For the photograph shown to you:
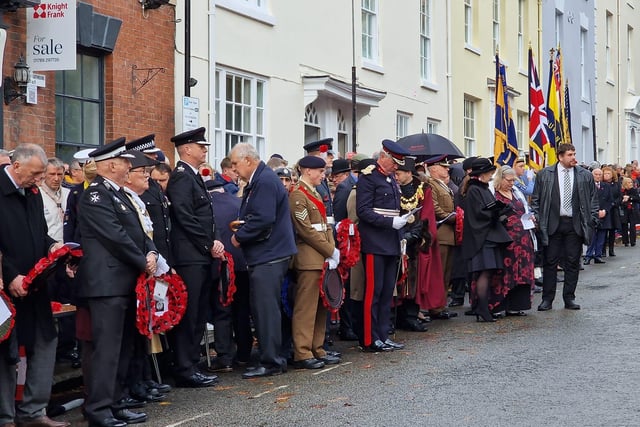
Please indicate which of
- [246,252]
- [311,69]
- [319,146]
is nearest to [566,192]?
[319,146]

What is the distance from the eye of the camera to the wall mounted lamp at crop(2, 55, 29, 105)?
41.9ft

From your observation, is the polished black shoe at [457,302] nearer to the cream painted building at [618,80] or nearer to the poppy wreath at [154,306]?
the poppy wreath at [154,306]

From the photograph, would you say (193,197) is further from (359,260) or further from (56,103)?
(56,103)

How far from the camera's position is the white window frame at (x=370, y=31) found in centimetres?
2250

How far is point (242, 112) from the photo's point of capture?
58.5ft

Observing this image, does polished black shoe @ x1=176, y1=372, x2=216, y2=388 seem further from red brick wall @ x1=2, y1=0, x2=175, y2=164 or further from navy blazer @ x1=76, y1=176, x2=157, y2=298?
red brick wall @ x1=2, y1=0, x2=175, y2=164

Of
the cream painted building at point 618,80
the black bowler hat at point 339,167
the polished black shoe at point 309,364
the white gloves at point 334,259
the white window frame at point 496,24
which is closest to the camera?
the polished black shoe at point 309,364

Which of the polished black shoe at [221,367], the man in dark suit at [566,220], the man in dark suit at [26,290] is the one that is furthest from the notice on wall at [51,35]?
the man in dark suit at [566,220]

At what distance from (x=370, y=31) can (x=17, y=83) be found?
36.6ft

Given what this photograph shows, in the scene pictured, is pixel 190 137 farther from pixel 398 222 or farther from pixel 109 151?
pixel 398 222

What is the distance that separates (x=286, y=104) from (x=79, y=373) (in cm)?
943

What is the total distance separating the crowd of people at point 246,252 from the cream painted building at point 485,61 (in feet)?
36.5

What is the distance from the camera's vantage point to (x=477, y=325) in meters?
13.7

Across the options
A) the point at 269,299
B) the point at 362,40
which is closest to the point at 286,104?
the point at 362,40
